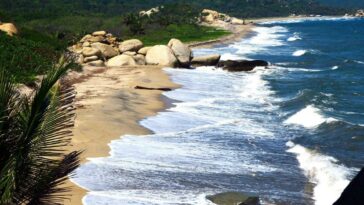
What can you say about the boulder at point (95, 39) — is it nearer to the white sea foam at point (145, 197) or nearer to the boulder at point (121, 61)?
the boulder at point (121, 61)

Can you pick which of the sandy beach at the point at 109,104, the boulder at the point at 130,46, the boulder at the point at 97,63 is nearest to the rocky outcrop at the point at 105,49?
the boulder at the point at 130,46

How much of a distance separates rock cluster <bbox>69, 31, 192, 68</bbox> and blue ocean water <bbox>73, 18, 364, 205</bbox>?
9430mm

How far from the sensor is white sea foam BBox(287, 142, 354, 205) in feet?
51.3

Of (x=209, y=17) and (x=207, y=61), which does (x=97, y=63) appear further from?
(x=209, y=17)

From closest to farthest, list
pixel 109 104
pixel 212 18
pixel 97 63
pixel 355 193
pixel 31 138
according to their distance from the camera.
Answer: pixel 31 138, pixel 355 193, pixel 109 104, pixel 97 63, pixel 212 18

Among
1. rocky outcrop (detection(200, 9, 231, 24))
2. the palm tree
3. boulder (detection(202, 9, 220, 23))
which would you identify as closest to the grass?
rocky outcrop (detection(200, 9, 231, 24))

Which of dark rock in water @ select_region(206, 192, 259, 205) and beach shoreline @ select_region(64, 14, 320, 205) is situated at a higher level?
dark rock in water @ select_region(206, 192, 259, 205)

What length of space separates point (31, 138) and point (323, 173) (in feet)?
42.2

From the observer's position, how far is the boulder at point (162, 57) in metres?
47.7

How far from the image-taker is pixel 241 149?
20.7 meters

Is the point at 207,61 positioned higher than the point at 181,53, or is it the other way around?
the point at 181,53

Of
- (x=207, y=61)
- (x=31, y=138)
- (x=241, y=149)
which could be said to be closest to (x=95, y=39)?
(x=207, y=61)

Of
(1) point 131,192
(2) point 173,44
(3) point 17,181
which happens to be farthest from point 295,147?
(2) point 173,44

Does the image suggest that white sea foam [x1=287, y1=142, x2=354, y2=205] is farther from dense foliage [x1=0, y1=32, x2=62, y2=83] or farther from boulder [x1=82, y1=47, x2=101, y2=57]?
boulder [x1=82, y1=47, x2=101, y2=57]
